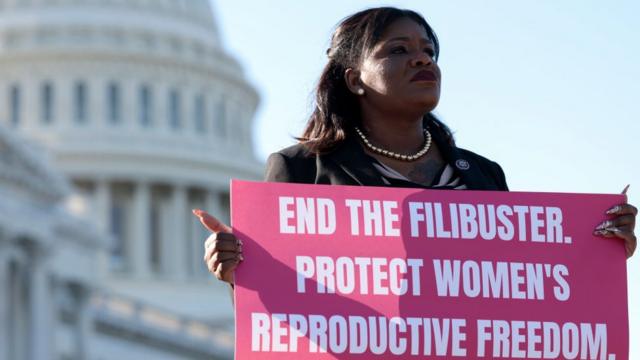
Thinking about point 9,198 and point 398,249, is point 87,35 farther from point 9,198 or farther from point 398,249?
point 398,249

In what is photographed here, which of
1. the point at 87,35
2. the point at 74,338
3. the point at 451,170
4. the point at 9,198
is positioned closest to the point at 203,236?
the point at 87,35

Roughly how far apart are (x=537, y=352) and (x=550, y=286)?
24cm

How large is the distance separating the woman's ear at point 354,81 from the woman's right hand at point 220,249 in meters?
0.84

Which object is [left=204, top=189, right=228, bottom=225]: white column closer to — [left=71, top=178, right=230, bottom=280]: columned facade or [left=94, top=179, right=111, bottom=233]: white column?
[left=71, top=178, right=230, bottom=280]: columned facade

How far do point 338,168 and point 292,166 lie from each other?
0.55 ft

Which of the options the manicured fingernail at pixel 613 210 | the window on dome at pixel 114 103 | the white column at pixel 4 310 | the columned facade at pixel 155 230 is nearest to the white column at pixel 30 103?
the window on dome at pixel 114 103

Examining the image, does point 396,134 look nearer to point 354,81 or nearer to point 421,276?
point 354,81

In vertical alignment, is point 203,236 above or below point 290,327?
above

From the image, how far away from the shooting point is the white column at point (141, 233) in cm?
11275

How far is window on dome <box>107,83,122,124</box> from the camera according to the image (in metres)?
114

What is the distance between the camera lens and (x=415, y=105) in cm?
703

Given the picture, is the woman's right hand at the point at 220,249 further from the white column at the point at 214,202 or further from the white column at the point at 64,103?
the white column at the point at 214,202

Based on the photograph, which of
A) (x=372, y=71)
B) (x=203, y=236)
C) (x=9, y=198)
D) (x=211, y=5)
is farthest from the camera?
(x=211, y=5)

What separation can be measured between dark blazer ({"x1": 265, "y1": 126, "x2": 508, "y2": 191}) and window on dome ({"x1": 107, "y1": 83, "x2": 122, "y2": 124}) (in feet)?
353
